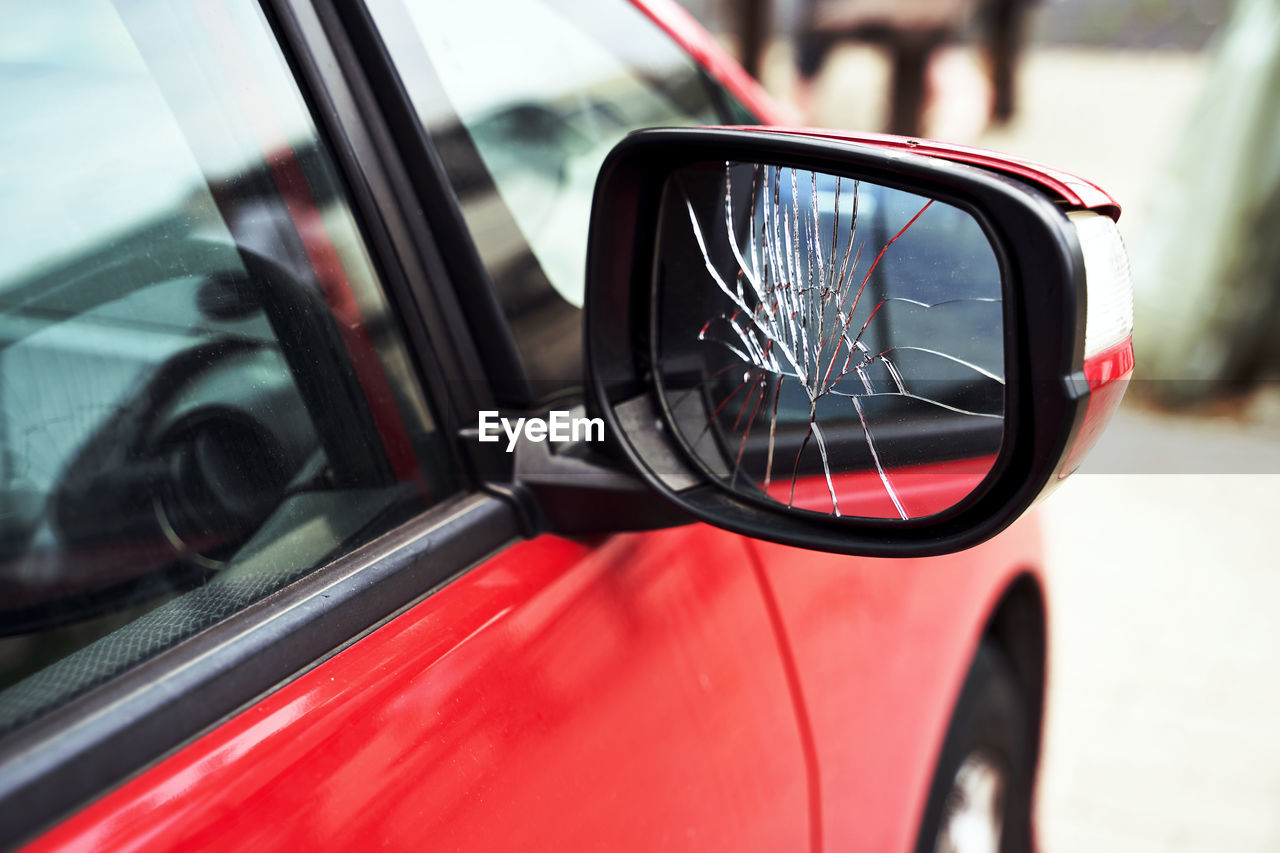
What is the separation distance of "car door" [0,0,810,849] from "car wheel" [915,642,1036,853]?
0.92m

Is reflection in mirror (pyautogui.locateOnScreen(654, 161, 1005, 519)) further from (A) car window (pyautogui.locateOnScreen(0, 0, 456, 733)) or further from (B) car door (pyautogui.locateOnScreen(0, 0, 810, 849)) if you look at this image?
(A) car window (pyautogui.locateOnScreen(0, 0, 456, 733))

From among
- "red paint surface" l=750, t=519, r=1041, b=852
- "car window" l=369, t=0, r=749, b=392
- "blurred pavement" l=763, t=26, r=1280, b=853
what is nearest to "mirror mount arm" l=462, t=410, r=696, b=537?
"car window" l=369, t=0, r=749, b=392

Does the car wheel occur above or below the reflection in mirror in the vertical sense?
below

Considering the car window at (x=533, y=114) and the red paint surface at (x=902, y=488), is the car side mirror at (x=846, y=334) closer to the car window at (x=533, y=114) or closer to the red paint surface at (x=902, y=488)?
the red paint surface at (x=902, y=488)

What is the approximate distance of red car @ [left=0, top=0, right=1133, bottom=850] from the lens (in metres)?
0.78

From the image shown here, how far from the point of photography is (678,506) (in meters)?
1.05

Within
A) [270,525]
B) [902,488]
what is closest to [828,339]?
[902,488]

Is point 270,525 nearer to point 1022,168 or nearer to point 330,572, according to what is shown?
point 330,572

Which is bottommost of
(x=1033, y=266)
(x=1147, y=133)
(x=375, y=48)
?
(x=1147, y=133)

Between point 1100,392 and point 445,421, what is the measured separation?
66 centimetres

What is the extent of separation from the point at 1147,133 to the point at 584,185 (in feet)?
50.0

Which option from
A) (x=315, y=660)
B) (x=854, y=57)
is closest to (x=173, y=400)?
(x=315, y=660)

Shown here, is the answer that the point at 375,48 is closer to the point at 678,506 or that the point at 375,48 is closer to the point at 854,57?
the point at 678,506

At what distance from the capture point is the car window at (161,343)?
0.78 m
